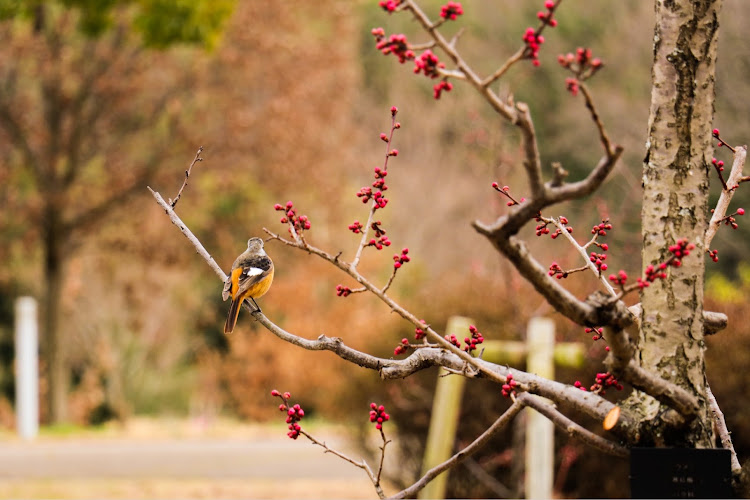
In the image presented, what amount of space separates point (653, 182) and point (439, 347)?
566 mm

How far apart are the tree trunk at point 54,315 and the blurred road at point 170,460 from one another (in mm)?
2258

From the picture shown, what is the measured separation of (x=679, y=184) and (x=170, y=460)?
10527mm

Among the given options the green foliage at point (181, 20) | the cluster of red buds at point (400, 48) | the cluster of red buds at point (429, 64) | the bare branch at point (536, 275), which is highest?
the green foliage at point (181, 20)

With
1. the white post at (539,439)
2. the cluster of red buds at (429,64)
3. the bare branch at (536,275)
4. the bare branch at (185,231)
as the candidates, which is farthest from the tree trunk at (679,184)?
the white post at (539,439)

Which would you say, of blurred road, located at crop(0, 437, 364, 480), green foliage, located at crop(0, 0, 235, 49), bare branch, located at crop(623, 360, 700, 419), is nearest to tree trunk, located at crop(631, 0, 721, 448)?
bare branch, located at crop(623, 360, 700, 419)

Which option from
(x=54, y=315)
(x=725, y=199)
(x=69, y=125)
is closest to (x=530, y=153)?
(x=725, y=199)

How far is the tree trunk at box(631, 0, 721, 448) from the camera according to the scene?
6.15ft

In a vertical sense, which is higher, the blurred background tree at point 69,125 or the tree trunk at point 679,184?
the blurred background tree at point 69,125

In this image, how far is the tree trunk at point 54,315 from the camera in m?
15.3

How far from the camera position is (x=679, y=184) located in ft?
6.22

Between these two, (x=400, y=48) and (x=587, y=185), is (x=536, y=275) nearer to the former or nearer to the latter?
(x=587, y=185)

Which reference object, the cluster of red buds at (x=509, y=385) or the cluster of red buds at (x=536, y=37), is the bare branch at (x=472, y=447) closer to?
the cluster of red buds at (x=509, y=385)

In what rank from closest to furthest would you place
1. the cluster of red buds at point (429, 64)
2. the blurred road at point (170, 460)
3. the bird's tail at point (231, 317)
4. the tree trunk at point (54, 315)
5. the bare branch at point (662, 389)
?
the cluster of red buds at point (429, 64) → the bare branch at point (662, 389) → the bird's tail at point (231, 317) → the blurred road at point (170, 460) → the tree trunk at point (54, 315)

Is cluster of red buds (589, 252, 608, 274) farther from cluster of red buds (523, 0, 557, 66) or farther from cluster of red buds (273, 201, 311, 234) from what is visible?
cluster of red buds (523, 0, 557, 66)
